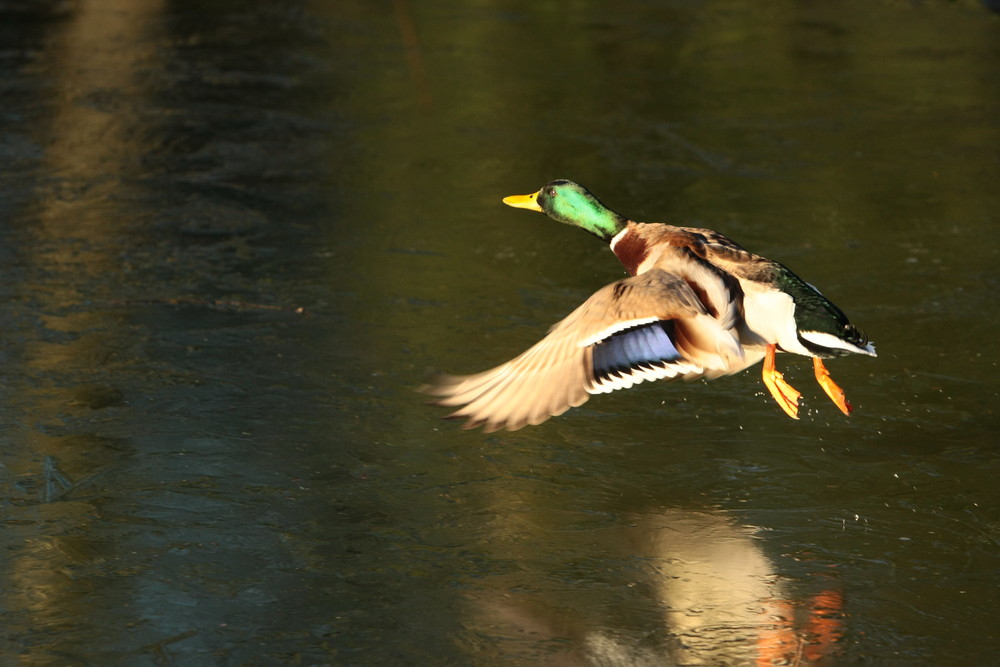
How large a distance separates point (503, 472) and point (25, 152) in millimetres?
4408

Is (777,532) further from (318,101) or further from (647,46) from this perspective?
(647,46)

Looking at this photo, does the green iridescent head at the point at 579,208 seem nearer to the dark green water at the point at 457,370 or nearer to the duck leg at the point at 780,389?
the dark green water at the point at 457,370

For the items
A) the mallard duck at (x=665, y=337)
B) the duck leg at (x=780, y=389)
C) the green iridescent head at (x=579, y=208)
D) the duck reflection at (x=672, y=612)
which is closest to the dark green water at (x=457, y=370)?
the duck reflection at (x=672, y=612)

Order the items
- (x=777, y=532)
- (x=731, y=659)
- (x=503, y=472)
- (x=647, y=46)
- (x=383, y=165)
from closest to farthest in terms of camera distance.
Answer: (x=731, y=659)
(x=777, y=532)
(x=503, y=472)
(x=383, y=165)
(x=647, y=46)

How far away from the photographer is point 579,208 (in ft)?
16.3

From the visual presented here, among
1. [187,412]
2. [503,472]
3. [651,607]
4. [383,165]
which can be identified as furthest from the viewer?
[383,165]

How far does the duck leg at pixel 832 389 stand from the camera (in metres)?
4.39

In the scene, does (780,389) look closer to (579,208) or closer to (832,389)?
(832,389)

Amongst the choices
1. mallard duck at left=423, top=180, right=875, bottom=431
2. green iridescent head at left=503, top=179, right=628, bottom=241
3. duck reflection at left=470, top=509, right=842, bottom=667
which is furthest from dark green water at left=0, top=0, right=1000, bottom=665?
green iridescent head at left=503, top=179, right=628, bottom=241

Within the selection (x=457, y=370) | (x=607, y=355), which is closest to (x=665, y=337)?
(x=607, y=355)

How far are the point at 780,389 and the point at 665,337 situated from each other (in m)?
0.51

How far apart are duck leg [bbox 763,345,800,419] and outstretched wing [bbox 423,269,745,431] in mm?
358

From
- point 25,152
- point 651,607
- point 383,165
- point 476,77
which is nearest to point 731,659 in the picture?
point 651,607

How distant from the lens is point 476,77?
934 cm
